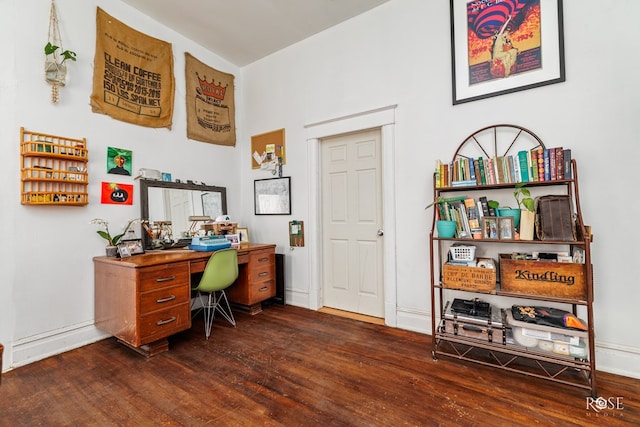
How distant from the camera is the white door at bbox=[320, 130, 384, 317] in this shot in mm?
3047

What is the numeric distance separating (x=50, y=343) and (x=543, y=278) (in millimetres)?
3663

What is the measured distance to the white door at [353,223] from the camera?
3.05 m

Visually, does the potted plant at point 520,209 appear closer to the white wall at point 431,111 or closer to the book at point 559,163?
the book at point 559,163

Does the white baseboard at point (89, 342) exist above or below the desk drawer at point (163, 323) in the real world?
below

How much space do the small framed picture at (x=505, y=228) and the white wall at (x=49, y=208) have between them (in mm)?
3165

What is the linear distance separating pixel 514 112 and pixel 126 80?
3458mm

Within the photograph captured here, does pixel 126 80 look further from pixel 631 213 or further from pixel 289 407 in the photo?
pixel 631 213

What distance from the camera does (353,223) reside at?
3.20m

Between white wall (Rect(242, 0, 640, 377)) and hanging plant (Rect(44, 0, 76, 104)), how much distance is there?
75.4 inches

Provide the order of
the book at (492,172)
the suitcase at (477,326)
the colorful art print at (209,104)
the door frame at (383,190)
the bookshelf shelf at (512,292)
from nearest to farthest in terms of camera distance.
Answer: the bookshelf shelf at (512,292)
the suitcase at (477,326)
the book at (492,172)
the door frame at (383,190)
the colorful art print at (209,104)

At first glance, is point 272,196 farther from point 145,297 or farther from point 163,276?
point 145,297

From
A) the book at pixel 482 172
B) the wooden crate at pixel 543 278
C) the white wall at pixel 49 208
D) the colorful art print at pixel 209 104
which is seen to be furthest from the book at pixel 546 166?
the white wall at pixel 49 208

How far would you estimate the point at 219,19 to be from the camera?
3.07 metres

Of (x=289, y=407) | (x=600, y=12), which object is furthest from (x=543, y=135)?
(x=289, y=407)
